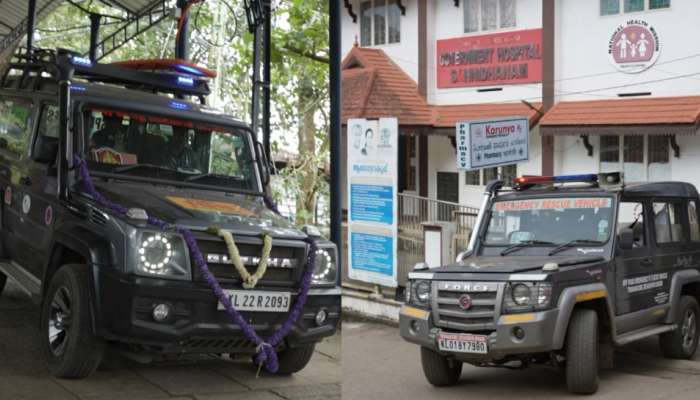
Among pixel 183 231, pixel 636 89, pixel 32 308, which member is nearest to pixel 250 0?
pixel 32 308

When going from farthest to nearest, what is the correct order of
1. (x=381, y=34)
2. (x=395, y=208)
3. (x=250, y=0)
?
1. (x=381, y=34)
2. (x=395, y=208)
3. (x=250, y=0)

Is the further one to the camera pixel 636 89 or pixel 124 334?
pixel 636 89

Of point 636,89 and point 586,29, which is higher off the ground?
point 586,29

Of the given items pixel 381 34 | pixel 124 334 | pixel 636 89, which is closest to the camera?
pixel 124 334

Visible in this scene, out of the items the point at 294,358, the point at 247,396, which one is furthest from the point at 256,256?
the point at 294,358

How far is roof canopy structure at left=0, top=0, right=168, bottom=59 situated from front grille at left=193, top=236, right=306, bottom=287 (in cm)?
627

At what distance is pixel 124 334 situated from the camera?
14.3 feet

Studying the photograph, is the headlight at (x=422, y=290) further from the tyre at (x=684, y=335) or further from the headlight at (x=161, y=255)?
the headlight at (x=161, y=255)

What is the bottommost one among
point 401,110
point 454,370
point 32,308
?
point 454,370

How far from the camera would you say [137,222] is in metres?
4.46

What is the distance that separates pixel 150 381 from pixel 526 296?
3142mm

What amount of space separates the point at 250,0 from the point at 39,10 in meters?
6.80

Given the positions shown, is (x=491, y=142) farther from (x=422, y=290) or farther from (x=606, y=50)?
(x=422, y=290)

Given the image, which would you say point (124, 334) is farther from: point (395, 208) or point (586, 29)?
point (586, 29)
